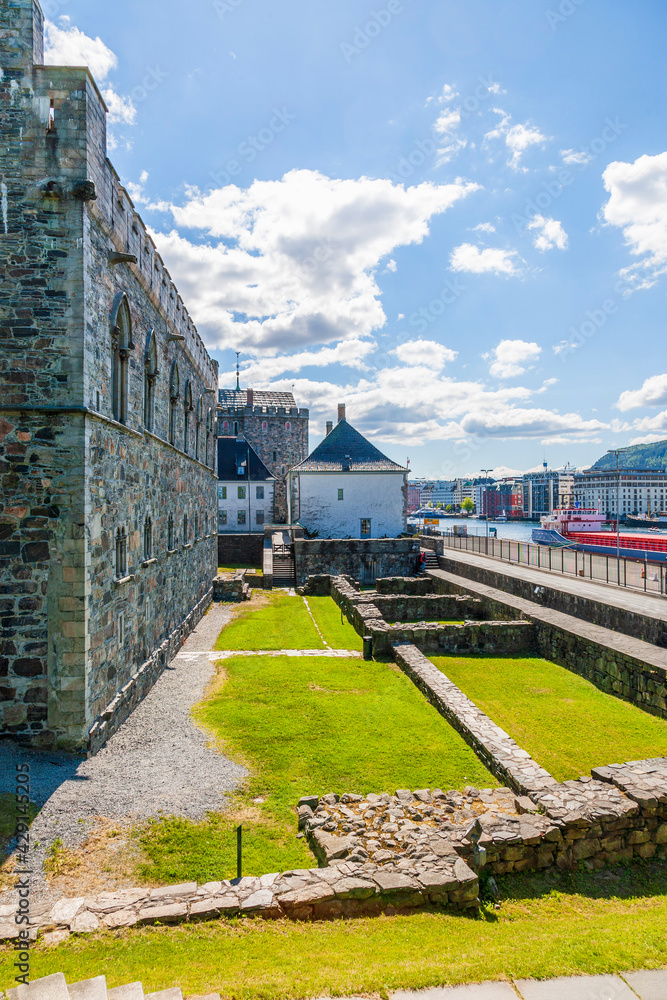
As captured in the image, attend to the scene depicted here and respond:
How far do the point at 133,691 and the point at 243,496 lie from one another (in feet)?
125

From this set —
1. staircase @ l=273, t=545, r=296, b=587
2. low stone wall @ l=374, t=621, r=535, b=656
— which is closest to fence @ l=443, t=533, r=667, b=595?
low stone wall @ l=374, t=621, r=535, b=656

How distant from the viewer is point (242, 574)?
3014 centimetres

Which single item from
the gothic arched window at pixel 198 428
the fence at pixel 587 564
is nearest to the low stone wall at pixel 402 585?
the fence at pixel 587 564

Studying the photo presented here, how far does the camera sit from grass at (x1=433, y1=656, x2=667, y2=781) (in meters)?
10.3

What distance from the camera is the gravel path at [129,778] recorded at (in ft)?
24.2

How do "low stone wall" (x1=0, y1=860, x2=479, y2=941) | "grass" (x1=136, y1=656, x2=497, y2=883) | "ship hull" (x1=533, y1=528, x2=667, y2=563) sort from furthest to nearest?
"ship hull" (x1=533, y1=528, x2=667, y2=563), "grass" (x1=136, y1=656, x2=497, y2=883), "low stone wall" (x1=0, y1=860, x2=479, y2=941)

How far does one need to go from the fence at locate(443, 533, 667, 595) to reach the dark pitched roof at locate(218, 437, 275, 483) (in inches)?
885

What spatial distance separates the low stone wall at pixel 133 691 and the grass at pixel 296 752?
4.93 feet

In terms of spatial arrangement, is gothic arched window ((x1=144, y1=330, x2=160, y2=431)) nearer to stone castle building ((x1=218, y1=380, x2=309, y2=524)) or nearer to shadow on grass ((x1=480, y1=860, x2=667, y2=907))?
shadow on grass ((x1=480, y1=860, x2=667, y2=907))

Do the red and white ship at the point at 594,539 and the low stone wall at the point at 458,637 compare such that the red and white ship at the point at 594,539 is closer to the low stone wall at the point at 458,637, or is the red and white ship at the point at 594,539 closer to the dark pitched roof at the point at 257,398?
the low stone wall at the point at 458,637

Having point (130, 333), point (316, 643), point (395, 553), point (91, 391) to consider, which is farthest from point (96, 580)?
point (395, 553)

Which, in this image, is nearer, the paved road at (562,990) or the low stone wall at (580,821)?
the paved road at (562,990)

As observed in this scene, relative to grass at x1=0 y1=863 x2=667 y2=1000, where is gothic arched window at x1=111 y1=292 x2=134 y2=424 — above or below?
above

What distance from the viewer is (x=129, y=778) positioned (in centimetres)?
864
